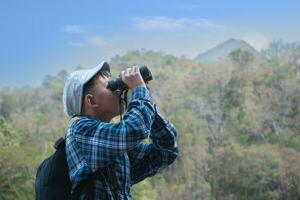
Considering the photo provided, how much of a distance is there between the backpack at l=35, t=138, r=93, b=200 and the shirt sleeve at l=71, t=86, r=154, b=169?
42 mm

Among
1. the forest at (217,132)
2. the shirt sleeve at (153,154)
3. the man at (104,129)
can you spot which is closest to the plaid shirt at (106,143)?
the man at (104,129)

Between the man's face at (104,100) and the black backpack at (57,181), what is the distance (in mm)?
104

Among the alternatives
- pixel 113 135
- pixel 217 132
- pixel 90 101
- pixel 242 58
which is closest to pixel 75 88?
pixel 90 101

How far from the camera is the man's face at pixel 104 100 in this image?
92 cm

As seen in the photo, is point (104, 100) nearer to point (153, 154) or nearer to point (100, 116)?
point (100, 116)

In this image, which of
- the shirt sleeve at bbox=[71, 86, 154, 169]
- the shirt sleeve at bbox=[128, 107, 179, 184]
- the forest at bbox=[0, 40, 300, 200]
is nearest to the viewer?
the shirt sleeve at bbox=[71, 86, 154, 169]

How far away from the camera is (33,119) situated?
17891 millimetres

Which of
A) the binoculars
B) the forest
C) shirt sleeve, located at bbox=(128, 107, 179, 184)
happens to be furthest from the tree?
the binoculars

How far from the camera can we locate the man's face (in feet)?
3.00

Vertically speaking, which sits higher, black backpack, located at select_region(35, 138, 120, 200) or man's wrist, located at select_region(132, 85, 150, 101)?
man's wrist, located at select_region(132, 85, 150, 101)

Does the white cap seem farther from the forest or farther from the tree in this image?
the tree

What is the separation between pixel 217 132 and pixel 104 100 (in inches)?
615

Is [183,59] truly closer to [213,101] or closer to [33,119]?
[213,101]

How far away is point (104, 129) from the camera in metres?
0.85
